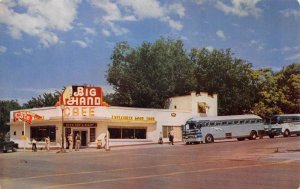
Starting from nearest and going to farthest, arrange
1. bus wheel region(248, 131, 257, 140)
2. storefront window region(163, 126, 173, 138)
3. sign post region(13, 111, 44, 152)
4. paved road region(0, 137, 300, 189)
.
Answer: paved road region(0, 137, 300, 189) < bus wheel region(248, 131, 257, 140) < sign post region(13, 111, 44, 152) < storefront window region(163, 126, 173, 138)

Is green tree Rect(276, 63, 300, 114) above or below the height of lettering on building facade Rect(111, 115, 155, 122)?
above

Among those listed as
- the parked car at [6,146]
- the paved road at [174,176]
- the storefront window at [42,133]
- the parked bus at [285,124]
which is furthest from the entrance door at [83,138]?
the paved road at [174,176]

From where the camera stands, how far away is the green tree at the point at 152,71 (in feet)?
59.0

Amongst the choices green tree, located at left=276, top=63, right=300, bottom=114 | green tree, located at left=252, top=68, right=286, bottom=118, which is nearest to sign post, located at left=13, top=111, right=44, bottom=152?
green tree, located at left=252, top=68, right=286, bottom=118

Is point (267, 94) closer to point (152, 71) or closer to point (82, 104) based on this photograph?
point (152, 71)

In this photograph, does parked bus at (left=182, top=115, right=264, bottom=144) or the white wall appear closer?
the white wall

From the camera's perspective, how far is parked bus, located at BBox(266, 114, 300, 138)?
16.7 meters

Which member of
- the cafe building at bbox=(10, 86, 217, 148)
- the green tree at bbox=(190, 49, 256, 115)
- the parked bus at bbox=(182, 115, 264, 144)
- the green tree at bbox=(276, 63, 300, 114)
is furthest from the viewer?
the cafe building at bbox=(10, 86, 217, 148)

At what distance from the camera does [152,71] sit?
66.1ft

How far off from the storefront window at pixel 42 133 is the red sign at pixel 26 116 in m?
0.65

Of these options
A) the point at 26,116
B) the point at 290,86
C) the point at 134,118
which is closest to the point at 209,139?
the point at 134,118

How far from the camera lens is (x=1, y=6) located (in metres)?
11.4

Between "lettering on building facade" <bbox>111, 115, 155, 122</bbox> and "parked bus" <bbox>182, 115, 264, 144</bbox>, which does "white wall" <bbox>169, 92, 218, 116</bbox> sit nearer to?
"parked bus" <bbox>182, 115, 264, 144</bbox>

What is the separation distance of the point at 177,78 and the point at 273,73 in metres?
6.49
